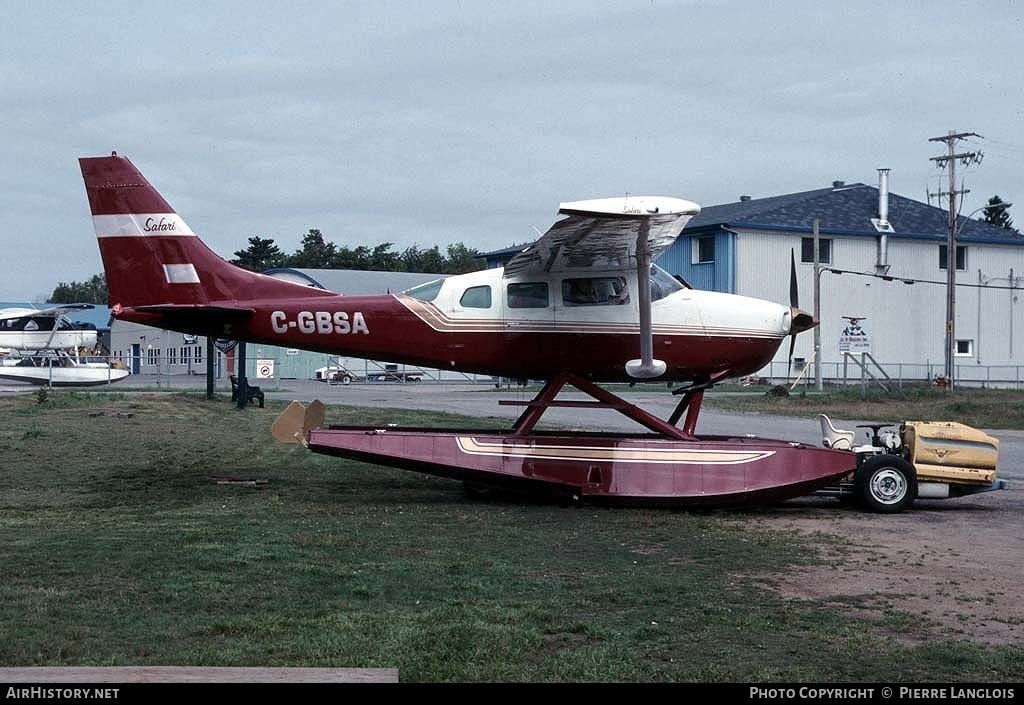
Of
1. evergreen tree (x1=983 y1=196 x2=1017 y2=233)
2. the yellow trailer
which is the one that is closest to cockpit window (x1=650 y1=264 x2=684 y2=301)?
the yellow trailer

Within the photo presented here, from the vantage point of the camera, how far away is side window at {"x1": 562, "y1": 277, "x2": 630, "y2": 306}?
562 inches

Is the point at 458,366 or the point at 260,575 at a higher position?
the point at 458,366

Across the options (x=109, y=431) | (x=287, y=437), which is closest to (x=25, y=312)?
(x=109, y=431)

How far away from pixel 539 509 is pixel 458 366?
7.40 feet

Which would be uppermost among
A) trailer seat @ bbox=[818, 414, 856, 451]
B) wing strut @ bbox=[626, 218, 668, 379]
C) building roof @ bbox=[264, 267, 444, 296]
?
building roof @ bbox=[264, 267, 444, 296]

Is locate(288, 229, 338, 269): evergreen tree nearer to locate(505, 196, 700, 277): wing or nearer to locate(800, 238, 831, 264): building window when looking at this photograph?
locate(800, 238, 831, 264): building window

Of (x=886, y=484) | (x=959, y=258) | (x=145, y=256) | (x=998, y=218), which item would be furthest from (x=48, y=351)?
(x=998, y=218)

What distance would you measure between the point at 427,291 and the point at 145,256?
3.59 m

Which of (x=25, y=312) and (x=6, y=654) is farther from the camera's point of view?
(x=25, y=312)

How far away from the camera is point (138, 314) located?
47.3 feet

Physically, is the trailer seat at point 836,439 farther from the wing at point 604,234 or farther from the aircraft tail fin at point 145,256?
the aircraft tail fin at point 145,256

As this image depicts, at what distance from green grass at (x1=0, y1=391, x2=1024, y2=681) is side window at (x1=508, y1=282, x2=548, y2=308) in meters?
2.49

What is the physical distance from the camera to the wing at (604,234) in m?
11.7
